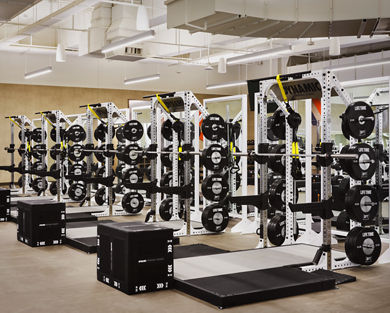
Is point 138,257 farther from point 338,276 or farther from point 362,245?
point 362,245

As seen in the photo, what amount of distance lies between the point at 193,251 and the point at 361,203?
6.97 feet

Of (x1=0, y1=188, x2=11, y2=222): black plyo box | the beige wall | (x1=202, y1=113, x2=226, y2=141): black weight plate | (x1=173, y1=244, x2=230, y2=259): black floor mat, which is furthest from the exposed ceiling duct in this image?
the beige wall

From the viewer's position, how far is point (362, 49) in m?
16.5

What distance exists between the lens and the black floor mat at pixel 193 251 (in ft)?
21.2

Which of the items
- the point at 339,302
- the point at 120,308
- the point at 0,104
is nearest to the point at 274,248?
the point at 339,302

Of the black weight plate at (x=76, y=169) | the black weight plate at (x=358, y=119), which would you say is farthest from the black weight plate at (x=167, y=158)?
the black weight plate at (x=358, y=119)

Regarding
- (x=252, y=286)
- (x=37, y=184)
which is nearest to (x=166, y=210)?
(x=252, y=286)

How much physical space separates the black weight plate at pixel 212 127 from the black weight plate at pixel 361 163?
2385mm

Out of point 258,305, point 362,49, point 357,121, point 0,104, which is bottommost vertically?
point 258,305

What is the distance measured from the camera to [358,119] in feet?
18.7

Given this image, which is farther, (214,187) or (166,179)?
(166,179)

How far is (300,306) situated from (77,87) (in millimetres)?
15222

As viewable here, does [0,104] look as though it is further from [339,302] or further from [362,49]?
[339,302]

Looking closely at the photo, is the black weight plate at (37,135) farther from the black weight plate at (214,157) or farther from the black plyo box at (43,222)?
the black weight plate at (214,157)
